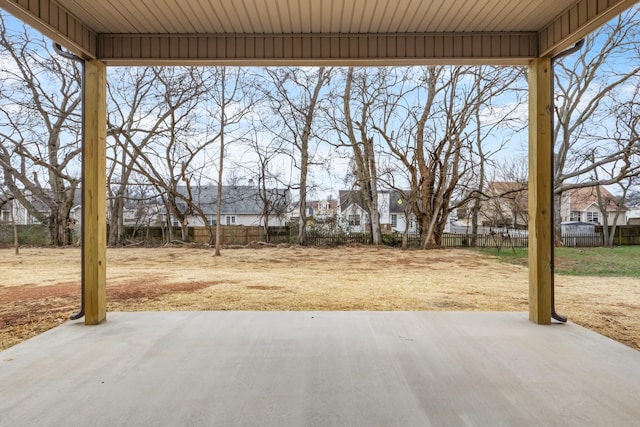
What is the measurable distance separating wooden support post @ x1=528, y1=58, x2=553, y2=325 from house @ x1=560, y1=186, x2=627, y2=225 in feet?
33.2

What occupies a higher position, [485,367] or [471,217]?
[471,217]

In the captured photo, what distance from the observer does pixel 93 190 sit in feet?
10.3

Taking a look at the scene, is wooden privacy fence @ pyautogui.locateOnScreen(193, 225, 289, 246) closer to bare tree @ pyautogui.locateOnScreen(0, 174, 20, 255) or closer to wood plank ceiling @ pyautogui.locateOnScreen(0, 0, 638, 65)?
bare tree @ pyautogui.locateOnScreen(0, 174, 20, 255)

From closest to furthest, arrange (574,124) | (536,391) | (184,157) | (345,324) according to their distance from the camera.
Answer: (536,391)
(345,324)
(574,124)
(184,157)

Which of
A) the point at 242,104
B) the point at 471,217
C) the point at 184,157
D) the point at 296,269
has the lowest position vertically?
the point at 296,269

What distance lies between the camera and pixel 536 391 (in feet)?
6.51

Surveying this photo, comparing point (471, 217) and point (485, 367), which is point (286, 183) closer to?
point (471, 217)

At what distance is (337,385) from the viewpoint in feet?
6.76

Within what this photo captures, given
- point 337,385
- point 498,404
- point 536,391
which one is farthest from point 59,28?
point 536,391

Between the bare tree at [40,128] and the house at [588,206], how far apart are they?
14.7m

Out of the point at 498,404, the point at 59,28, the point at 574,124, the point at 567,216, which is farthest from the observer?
the point at 567,216

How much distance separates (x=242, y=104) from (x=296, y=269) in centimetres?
549

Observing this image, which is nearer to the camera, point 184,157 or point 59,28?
point 59,28

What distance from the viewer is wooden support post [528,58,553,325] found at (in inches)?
123
